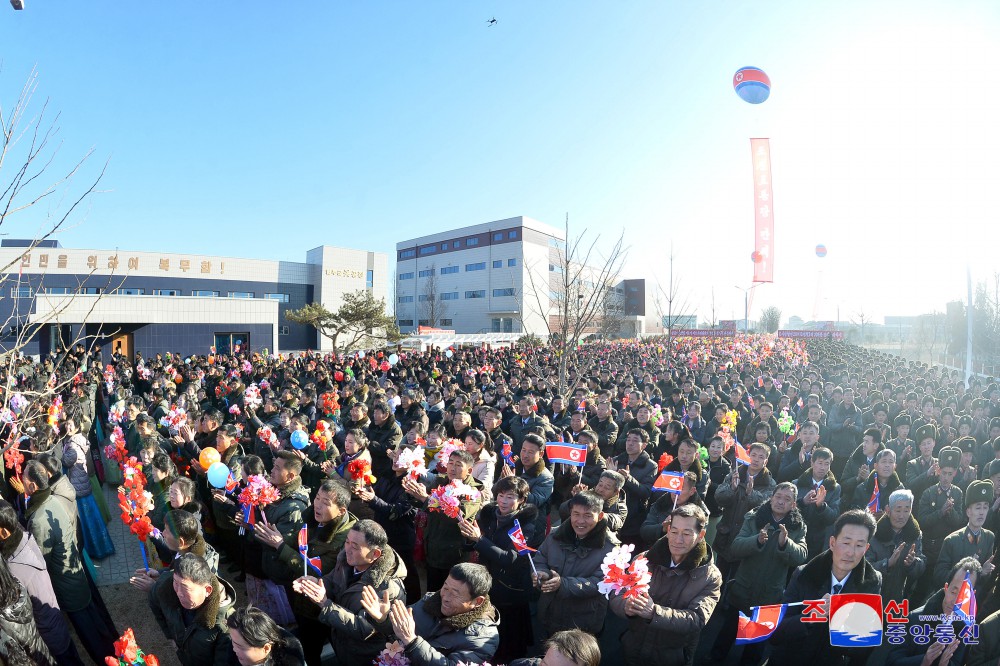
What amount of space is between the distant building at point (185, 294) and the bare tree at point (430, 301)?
37.2 ft

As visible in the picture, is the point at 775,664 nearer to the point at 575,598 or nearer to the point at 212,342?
the point at 575,598

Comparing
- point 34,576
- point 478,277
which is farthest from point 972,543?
point 478,277

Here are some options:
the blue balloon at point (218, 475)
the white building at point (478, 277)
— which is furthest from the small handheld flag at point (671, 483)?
the white building at point (478, 277)

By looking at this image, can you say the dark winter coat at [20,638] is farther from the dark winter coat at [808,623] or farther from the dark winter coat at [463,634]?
the dark winter coat at [808,623]

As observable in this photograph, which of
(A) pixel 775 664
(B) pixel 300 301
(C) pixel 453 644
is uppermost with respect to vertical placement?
(B) pixel 300 301

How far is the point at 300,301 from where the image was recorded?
1809 inches

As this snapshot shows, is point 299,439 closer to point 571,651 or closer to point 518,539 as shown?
point 518,539

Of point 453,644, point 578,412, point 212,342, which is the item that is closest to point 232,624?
point 453,644

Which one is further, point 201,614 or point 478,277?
point 478,277

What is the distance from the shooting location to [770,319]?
81.8m

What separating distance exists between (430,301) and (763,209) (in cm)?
4023

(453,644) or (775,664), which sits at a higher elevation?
(453,644)

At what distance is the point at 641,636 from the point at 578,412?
4.10 meters

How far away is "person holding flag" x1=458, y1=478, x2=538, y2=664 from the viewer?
3.83 metres
